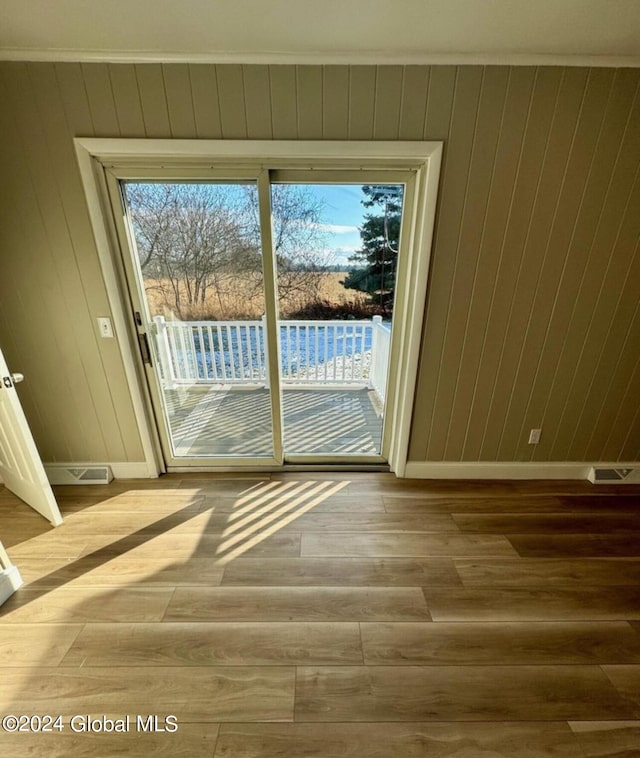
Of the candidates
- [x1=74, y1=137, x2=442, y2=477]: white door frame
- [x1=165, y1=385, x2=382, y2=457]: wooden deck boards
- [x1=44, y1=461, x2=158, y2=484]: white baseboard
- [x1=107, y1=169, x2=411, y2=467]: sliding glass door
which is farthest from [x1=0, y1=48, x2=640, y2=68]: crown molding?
[x1=44, y1=461, x2=158, y2=484]: white baseboard

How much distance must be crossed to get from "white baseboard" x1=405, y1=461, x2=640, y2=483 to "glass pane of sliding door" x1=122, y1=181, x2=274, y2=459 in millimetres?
1173

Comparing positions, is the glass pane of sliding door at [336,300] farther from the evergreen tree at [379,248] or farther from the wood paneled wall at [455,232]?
the wood paneled wall at [455,232]

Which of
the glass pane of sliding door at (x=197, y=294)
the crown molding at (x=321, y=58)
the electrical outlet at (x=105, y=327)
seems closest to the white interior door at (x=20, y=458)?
the electrical outlet at (x=105, y=327)

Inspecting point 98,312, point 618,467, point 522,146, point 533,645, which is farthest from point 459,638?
point 98,312

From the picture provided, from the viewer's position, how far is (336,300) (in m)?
2.47

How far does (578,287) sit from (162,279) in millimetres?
2527

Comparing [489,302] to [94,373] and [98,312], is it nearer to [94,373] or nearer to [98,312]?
[98,312]

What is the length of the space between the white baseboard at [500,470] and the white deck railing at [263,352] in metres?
0.77

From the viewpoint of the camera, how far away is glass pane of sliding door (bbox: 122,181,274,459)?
70.9 inches

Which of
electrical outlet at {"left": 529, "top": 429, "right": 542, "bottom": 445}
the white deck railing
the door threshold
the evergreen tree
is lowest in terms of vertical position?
the door threshold

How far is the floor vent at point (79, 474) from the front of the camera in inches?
85.0

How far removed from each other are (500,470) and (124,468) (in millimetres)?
2712

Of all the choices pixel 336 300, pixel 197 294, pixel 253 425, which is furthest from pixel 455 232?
pixel 253 425

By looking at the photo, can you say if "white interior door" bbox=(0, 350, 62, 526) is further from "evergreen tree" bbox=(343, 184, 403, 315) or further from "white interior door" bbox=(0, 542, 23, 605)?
"evergreen tree" bbox=(343, 184, 403, 315)
